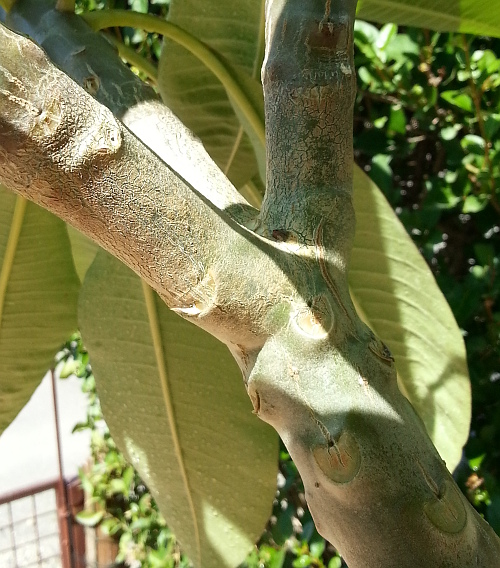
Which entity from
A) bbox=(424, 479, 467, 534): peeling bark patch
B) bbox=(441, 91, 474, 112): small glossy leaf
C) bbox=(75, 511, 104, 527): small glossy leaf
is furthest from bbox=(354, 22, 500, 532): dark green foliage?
bbox=(75, 511, 104, 527): small glossy leaf

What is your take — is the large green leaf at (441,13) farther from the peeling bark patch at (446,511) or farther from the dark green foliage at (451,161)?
the peeling bark patch at (446,511)

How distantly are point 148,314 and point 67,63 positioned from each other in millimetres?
336

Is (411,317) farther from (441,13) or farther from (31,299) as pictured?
(31,299)

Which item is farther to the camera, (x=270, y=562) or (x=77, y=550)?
(x=77, y=550)

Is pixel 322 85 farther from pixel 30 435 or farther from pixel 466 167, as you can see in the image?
pixel 30 435

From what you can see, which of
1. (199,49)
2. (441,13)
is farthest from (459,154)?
(199,49)

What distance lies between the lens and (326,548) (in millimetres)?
1219

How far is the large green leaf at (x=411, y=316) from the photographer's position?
1.94 ft

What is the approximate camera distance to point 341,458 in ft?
0.89

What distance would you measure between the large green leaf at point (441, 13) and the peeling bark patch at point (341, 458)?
0.42 meters

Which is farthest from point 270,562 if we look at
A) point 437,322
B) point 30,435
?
point 30,435

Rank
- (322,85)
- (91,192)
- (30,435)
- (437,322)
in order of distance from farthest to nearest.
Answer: (30,435), (437,322), (322,85), (91,192)

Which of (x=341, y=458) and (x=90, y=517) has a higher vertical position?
(x=90, y=517)

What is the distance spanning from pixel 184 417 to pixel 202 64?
1.26 feet
